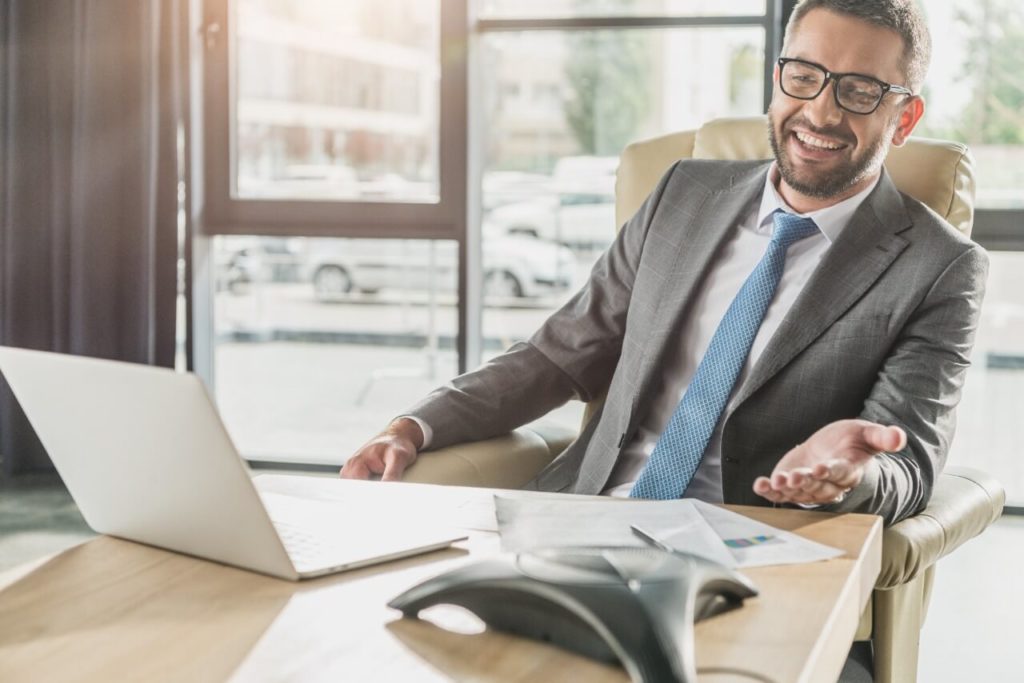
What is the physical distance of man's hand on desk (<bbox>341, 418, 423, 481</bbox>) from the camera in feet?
4.92

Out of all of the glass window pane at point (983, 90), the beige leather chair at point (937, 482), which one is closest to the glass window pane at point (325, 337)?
the glass window pane at point (983, 90)

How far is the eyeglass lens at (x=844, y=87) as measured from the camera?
1679 millimetres

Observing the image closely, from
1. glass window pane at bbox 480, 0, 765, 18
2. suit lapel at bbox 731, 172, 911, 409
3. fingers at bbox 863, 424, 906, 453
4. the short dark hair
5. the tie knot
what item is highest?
glass window pane at bbox 480, 0, 765, 18

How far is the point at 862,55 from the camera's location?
5.46 ft

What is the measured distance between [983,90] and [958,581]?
1.37m

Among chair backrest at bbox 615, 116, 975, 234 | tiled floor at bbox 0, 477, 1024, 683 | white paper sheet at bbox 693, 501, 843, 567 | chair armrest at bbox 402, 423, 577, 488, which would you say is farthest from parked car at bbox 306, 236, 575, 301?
white paper sheet at bbox 693, 501, 843, 567

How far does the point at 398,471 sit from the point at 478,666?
71 cm

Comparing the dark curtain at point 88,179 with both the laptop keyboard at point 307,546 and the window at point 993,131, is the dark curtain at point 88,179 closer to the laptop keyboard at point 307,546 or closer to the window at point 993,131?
the window at point 993,131

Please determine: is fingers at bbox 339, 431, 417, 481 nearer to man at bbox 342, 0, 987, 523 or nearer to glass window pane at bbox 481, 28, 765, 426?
man at bbox 342, 0, 987, 523

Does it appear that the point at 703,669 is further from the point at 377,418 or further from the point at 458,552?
the point at 377,418

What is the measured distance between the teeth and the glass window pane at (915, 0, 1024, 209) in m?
1.71

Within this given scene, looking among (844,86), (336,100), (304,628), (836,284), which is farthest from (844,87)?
(336,100)

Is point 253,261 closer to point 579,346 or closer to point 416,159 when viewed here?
point 416,159

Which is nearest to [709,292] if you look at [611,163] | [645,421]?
[645,421]
